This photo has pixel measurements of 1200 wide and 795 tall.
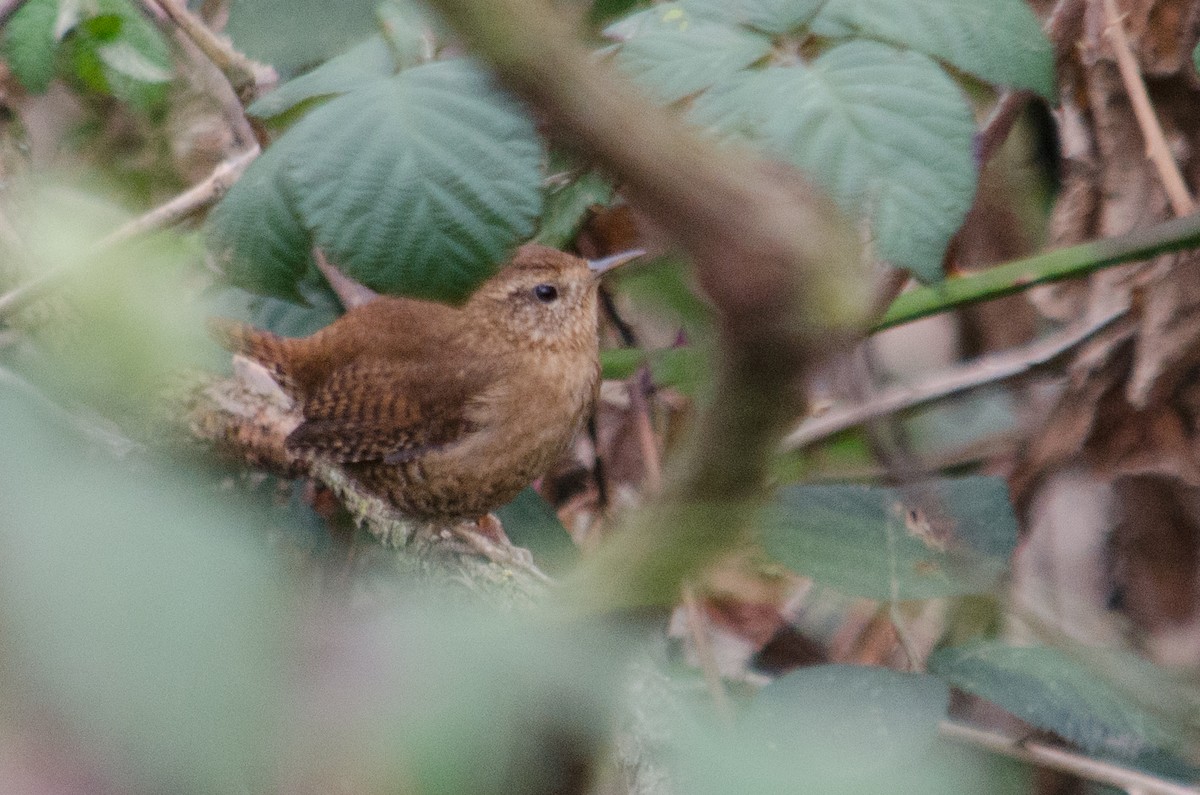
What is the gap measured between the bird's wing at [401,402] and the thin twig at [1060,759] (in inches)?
45.2

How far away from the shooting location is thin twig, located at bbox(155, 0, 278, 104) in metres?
2.02

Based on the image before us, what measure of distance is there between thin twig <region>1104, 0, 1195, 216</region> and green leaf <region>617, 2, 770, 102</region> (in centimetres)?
91

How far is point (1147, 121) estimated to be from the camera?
2.03 m

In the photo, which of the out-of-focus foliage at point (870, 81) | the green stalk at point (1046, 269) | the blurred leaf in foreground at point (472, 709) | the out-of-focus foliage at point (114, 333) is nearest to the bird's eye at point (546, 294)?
the green stalk at point (1046, 269)

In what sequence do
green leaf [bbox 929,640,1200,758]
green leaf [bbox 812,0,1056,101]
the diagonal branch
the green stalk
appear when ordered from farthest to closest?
1. the green stalk
2. green leaf [bbox 812,0,1056,101]
3. green leaf [bbox 929,640,1200,758]
4. the diagonal branch

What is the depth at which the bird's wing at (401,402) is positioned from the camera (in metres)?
2.33

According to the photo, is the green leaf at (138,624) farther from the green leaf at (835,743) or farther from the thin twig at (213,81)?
the thin twig at (213,81)

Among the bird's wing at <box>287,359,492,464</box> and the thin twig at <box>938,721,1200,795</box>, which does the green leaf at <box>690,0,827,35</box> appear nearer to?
the thin twig at <box>938,721,1200,795</box>

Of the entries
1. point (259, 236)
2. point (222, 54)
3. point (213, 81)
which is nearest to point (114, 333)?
point (259, 236)

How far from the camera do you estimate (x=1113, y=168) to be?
7.11 ft

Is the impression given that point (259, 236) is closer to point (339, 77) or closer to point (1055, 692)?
point (339, 77)

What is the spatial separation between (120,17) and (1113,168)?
169cm

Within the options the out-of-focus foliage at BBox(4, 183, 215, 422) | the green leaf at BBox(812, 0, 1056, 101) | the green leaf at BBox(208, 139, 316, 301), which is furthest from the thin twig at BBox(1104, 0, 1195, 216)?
the out-of-focus foliage at BBox(4, 183, 215, 422)

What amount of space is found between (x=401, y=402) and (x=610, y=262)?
18.4 inches
